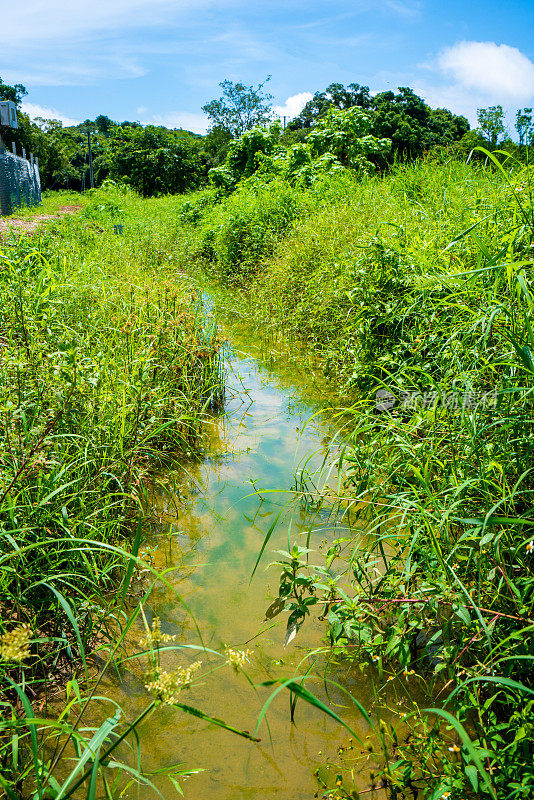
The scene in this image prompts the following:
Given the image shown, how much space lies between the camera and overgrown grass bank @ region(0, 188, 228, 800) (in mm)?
1459

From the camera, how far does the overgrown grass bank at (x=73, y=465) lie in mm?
1459

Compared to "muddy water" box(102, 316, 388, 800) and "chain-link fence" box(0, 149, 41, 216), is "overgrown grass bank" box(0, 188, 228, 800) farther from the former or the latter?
"chain-link fence" box(0, 149, 41, 216)

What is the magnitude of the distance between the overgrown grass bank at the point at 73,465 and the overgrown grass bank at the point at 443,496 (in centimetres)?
75

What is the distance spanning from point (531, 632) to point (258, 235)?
283 inches

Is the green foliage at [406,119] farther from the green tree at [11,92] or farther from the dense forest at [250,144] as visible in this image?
the green tree at [11,92]

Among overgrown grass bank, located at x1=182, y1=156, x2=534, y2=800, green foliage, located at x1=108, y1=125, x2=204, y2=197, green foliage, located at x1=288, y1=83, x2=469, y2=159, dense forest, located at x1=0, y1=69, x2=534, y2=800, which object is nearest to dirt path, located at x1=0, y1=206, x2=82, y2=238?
dense forest, located at x1=0, y1=69, x2=534, y2=800

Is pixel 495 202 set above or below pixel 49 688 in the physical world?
above

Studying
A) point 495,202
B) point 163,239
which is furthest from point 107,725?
point 163,239

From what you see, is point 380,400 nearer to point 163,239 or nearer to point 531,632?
point 531,632

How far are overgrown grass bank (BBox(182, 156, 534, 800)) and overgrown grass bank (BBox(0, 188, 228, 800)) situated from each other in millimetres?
751

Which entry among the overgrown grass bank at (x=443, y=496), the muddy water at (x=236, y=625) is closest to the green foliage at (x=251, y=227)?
the overgrown grass bank at (x=443, y=496)

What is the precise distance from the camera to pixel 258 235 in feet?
25.8

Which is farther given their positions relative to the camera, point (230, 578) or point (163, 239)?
point (163, 239)

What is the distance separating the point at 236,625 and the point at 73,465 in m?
0.99
